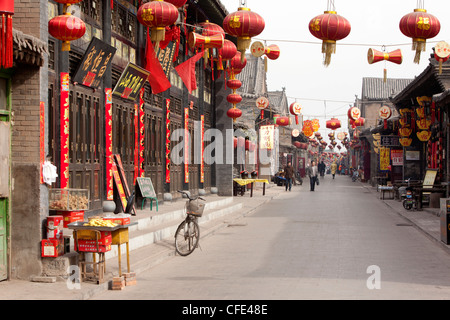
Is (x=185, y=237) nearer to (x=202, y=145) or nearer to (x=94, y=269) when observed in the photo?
(x=94, y=269)

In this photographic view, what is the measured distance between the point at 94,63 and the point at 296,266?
6.46m

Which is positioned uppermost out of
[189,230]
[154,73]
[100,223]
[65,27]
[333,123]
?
[154,73]

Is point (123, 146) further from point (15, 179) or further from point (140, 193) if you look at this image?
point (15, 179)

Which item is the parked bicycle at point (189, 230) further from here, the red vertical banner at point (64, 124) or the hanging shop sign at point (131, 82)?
the hanging shop sign at point (131, 82)

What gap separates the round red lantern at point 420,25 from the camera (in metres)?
12.3

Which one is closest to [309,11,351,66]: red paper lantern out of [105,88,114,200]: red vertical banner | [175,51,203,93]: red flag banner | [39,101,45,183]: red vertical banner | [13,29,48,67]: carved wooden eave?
[13,29,48,67]: carved wooden eave

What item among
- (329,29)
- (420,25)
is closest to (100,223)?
(329,29)

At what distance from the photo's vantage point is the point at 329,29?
11992mm

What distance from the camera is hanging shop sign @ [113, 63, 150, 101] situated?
16172 mm

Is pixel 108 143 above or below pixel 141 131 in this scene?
below

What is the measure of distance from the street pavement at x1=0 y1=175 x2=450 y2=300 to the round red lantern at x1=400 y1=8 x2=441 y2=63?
4.21 m

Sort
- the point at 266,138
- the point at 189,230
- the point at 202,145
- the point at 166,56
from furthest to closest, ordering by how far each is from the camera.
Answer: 1. the point at 266,138
2. the point at 202,145
3. the point at 166,56
4. the point at 189,230

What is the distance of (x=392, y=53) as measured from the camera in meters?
15.1

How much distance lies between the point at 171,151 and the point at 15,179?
12905 mm
